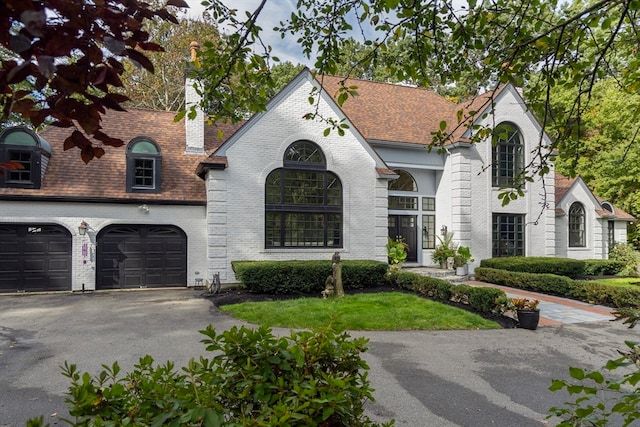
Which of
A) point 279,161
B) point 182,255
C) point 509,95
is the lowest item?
point 182,255

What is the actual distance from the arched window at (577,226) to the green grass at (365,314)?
43.4ft

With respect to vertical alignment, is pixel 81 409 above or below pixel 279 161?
below

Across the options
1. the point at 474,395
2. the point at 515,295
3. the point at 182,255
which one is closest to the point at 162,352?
the point at 474,395

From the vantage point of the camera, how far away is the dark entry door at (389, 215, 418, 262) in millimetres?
18125

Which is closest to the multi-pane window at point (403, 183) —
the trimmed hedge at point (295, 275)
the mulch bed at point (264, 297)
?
the trimmed hedge at point (295, 275)

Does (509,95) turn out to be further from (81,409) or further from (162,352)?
(81,409)

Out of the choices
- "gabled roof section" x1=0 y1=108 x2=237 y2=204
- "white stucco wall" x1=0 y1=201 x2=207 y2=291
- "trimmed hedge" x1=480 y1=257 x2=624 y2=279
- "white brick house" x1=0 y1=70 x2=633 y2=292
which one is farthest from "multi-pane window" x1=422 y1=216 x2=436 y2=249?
"gabled roof section" x1=0 y1=108 x2=237 y2=204

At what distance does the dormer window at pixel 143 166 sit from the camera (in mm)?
14250

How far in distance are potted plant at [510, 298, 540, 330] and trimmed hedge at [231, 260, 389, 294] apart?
563cm

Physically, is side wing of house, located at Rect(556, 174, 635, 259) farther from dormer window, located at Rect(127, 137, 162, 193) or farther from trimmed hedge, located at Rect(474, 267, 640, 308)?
dormer window, located at Rect(127, 137, 162, 193)

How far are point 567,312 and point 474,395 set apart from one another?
7447 mm

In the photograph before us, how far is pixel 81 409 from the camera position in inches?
72.9

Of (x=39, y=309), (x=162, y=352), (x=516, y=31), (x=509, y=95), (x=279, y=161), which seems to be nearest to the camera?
(x=516, y=31)

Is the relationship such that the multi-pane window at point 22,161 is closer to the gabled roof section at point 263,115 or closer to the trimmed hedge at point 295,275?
the gabled roof section at point 263,115
